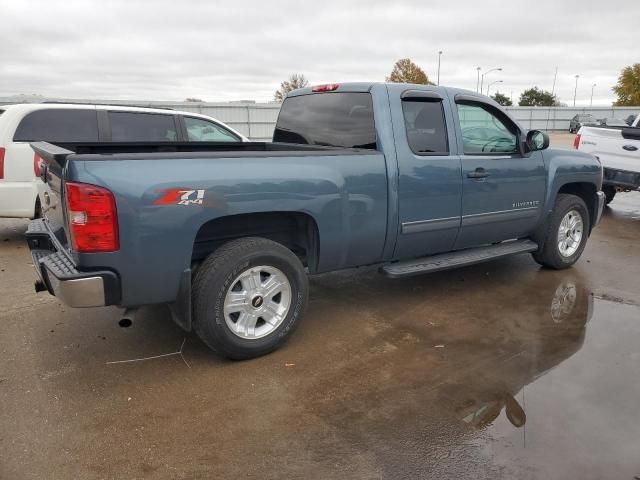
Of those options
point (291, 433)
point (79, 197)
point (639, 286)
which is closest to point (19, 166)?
point (79, 197)

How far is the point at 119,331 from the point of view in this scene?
421 centimetres

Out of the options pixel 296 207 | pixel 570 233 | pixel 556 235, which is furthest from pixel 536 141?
pixel 296 207

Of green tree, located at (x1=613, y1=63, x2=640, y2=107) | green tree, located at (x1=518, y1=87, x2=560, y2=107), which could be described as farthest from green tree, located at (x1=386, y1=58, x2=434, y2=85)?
green tree, located at (x1=518, y1=87, x2=560, y2=107)

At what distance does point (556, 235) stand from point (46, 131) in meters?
6.13

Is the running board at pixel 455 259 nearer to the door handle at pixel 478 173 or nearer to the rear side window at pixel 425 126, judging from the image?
the door handle at pixel 478 173

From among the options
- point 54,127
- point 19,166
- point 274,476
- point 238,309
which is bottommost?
point 274,476

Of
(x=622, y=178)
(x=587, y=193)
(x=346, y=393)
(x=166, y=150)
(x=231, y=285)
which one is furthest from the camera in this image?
(x=622, y=178)

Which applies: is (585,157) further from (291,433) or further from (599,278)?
(291,433)

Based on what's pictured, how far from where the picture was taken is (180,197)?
3.19 metres

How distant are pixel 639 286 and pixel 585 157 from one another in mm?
1505

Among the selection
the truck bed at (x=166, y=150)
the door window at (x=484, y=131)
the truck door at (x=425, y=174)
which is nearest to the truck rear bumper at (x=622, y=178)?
the door window at (x=484, y=131)

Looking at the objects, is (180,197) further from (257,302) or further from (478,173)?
(478,173)

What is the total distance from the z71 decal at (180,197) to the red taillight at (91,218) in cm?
27

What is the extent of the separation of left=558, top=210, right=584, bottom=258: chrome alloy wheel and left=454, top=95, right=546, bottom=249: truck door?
23.0 inches
